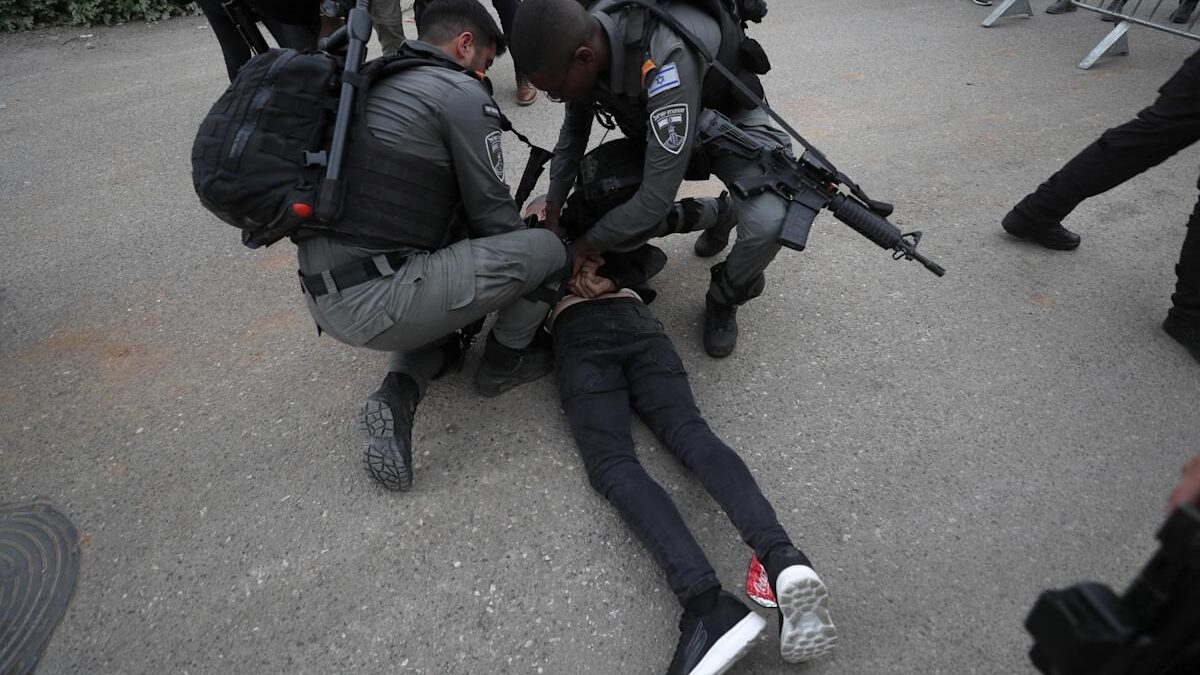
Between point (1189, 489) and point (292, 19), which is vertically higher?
point (1189, 489)

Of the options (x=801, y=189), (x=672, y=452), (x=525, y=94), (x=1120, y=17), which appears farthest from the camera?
(x=1120, y=17)

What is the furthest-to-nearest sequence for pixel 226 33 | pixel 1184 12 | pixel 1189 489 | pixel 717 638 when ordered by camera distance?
pixel 1184 12 < pixel 226 33 < pixel 717 638 < pixel 1189 489

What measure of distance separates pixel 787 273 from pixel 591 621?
5.88 ft

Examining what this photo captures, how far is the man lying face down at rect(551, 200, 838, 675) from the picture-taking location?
154 centimetres

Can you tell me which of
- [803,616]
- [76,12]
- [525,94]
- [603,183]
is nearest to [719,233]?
[603,183]

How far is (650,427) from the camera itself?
216 centimetres

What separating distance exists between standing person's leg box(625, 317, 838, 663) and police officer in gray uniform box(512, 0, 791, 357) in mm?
410

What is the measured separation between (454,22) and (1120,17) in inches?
194

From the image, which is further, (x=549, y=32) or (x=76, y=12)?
(x=76, y=12)

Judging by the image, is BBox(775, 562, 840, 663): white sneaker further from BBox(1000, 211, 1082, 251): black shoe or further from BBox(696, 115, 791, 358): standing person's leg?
BBox(1000, 211, 1082, 251): black shoe

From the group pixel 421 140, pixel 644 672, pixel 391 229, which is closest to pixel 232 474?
pixel 391 229

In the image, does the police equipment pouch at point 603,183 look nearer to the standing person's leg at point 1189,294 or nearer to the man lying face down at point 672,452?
the man lying face down at point 672,452

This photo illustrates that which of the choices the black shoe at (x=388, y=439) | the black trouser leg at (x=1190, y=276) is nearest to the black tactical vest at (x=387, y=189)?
the black shoe at (x=388, y=439)

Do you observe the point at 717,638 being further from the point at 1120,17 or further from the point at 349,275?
the point at 1120,17
